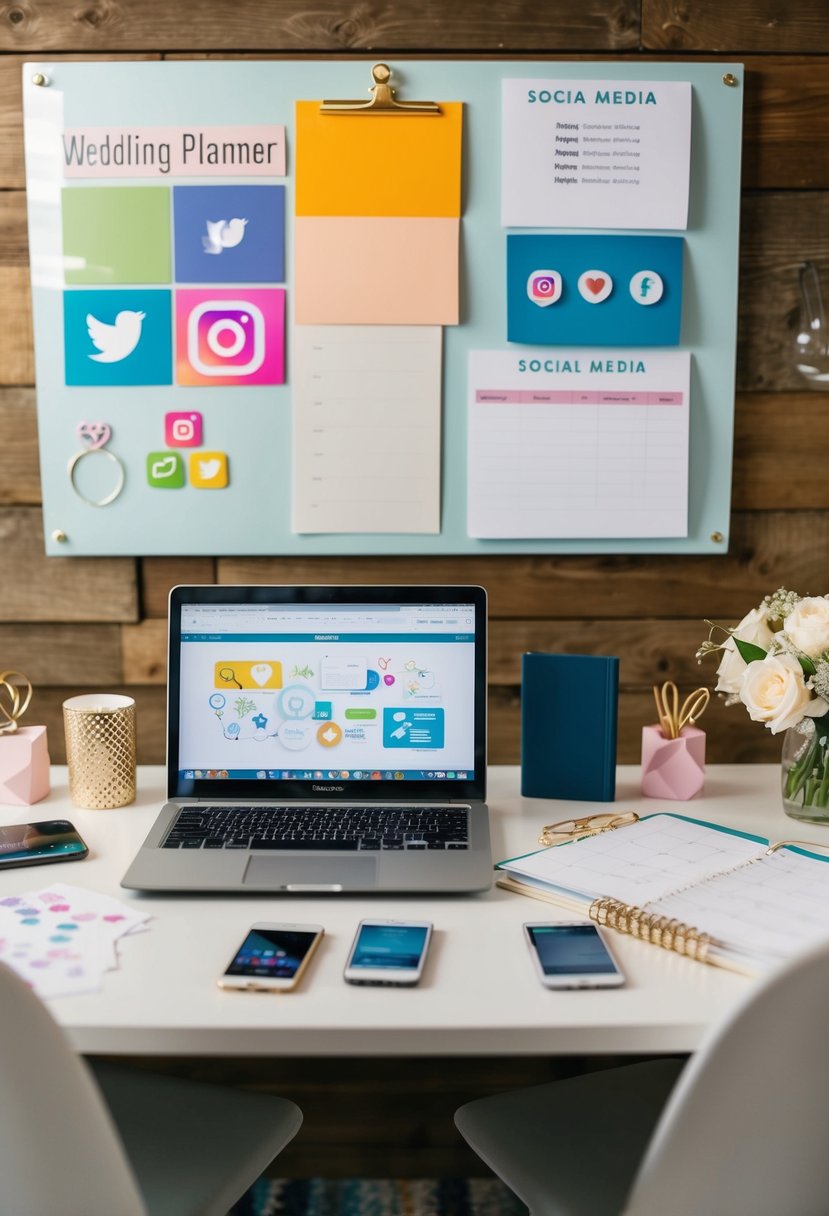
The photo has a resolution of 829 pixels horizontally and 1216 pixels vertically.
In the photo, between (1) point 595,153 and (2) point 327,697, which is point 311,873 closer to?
(2) point 327,697

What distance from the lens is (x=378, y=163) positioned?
1.67 m

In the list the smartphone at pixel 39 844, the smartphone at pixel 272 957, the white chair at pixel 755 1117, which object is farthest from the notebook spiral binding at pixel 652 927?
the smartphone at pixel 39 844

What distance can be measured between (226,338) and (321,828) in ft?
2.78

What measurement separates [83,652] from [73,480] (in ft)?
0.97

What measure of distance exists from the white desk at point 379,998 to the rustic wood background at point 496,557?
0.71m

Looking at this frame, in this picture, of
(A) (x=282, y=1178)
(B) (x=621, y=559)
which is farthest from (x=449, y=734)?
(A) (x=282, y=1178)

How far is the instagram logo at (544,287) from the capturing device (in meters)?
1.69

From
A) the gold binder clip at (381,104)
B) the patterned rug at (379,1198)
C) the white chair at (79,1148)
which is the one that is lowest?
the patterned rug at (379,1198)

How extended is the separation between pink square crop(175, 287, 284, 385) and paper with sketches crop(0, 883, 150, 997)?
889 mm

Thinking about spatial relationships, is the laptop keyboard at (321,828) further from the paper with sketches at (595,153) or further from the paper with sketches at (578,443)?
the paper with sketches at (595,153)

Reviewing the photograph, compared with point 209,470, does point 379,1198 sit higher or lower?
lower

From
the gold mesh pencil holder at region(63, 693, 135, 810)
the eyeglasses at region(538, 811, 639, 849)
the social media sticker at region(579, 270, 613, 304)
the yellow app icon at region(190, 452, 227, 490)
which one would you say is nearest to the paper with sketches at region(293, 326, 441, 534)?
the yellow app icon at region(190, 452, 227, 490)

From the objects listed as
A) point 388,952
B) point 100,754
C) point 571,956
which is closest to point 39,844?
point 100,754

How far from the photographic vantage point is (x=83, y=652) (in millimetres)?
1803
